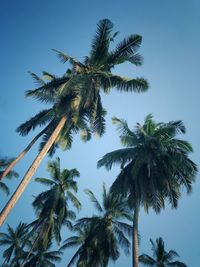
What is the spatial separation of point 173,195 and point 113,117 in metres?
7.79

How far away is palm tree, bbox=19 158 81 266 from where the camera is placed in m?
28.7

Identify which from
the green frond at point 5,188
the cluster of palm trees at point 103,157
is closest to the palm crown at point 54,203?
the cluster of palm trees at point 103,157

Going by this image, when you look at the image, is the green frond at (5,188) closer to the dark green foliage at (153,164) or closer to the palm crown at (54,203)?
the palm crown at (54,203)

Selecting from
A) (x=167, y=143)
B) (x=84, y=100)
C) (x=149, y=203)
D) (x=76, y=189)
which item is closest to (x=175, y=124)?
(x=167, y=143)

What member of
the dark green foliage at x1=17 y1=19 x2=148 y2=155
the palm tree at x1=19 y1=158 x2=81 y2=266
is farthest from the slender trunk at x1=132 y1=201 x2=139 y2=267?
the palm tree at x1=19 y1=158 x2=81 y2=266

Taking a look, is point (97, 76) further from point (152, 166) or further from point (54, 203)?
point (54, 203)

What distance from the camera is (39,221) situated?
29.8m

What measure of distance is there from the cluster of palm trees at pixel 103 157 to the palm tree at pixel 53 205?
0.33 feet

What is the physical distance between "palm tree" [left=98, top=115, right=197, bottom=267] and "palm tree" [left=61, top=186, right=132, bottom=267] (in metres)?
3.86

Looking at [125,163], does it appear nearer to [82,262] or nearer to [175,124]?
[175,124]

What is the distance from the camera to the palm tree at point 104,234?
83.2 ft

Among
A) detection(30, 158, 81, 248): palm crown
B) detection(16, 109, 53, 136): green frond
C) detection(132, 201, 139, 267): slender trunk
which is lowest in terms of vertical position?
detection(132, 201, 139, 267): slender trunk

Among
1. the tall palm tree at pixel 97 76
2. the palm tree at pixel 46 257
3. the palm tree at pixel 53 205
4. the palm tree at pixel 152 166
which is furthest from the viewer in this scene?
the palm tree at pixel 46 257

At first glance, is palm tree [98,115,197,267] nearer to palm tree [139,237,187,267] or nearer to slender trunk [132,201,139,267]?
slender trunk [132,201,139,267]
